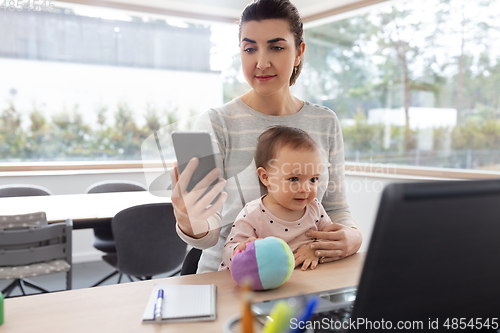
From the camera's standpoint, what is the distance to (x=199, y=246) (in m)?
1.15

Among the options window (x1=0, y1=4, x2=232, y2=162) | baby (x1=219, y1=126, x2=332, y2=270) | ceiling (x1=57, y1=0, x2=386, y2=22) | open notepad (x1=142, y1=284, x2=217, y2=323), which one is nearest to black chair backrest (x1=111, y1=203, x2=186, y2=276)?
baby (x1=219, y1=126, x2=332, y2=270)

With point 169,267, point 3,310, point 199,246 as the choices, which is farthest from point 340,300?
point 169,267

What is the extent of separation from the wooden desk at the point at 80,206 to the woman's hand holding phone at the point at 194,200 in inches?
60.4

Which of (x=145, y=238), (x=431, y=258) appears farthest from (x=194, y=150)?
(x=145, y=238)

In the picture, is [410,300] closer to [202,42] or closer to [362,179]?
[362,179]

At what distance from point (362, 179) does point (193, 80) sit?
236 centimetres

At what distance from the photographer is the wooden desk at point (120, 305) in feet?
2.34

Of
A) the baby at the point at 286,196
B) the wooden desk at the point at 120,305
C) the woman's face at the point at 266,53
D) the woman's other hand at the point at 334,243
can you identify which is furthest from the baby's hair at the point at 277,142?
the wooden desk at the point at 120,305

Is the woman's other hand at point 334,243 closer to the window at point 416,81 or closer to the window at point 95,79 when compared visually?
the window at point 416,81

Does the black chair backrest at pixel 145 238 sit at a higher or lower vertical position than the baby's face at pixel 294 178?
lower

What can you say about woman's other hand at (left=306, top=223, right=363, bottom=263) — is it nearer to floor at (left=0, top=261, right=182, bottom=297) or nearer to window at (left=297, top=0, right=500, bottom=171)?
floor at (left=0, top=261, right=182, bottom=297)

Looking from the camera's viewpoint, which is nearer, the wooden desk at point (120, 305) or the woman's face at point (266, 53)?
the wooden desk at point (120, 305)

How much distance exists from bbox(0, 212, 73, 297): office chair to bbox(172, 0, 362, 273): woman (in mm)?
1360

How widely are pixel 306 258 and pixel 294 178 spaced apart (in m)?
0.24
